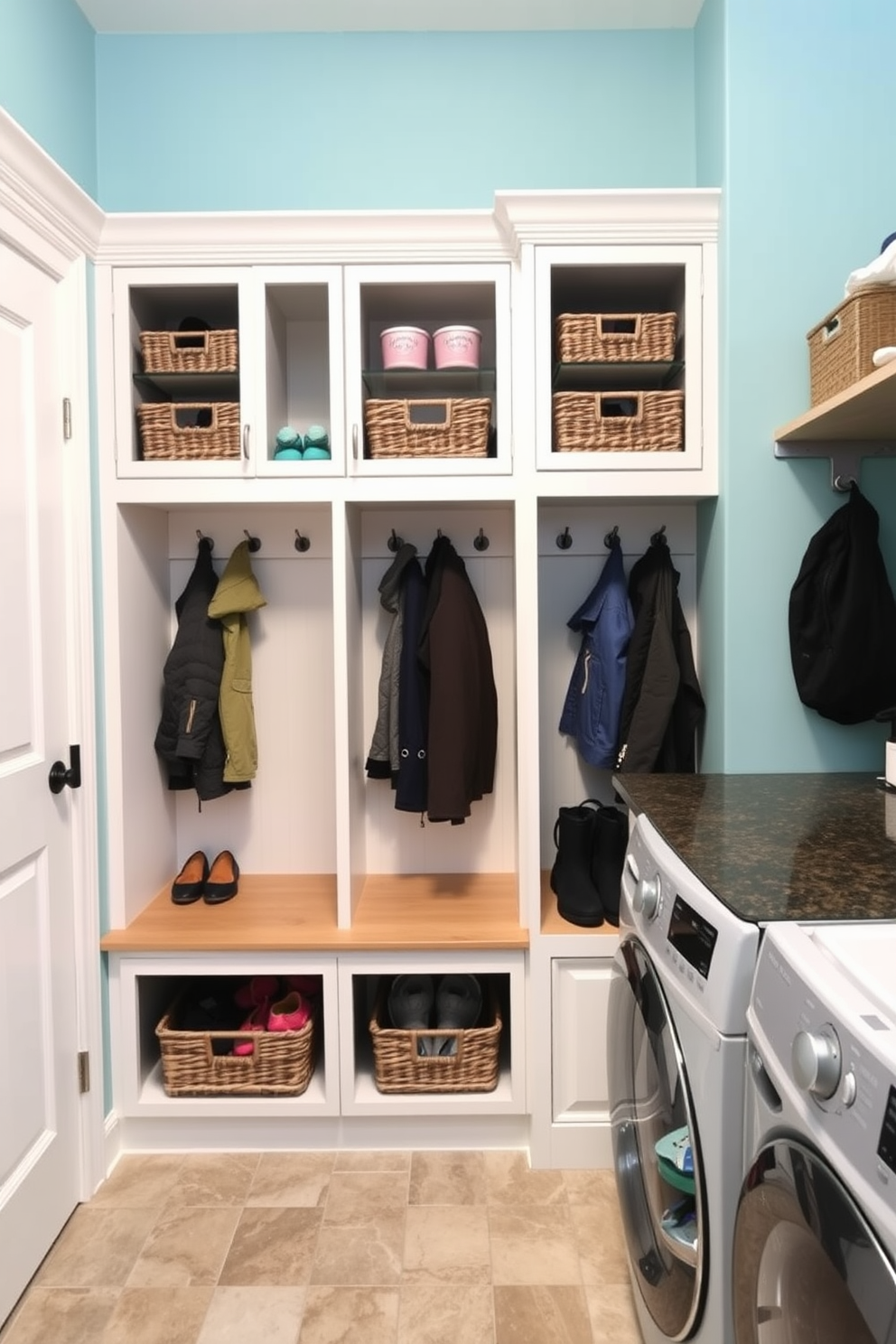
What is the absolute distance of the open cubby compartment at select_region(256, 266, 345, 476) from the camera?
1960mm

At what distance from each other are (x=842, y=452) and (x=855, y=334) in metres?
0.35

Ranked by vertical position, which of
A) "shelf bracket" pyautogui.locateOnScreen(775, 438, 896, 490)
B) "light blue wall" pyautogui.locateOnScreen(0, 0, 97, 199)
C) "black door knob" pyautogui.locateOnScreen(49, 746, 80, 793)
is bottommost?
"black door knob" pyautogui.locateOnScreen(49, 746, 80, 793)

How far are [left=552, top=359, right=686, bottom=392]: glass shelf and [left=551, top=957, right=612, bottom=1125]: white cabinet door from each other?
1.43 m

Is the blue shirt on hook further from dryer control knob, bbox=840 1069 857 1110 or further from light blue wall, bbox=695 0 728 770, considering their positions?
dryer control knob, bbox=840 1069 857 1110

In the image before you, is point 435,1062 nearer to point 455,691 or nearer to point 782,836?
point 455,691

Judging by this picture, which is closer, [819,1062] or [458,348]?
[819,1062]

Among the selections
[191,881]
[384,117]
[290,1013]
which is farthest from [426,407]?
[290,1013]

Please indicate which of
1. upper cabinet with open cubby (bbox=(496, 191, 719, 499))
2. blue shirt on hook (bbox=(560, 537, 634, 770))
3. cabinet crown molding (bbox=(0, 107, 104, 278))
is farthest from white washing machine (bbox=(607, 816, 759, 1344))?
cabinet crown molding (bbox=(0, 107, 104, 278))

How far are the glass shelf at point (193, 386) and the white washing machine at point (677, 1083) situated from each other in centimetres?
148

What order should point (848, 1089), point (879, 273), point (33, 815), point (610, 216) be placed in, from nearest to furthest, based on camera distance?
point (848, 1089)
point (879, 273)
point (33, 815)
point (610, 216)

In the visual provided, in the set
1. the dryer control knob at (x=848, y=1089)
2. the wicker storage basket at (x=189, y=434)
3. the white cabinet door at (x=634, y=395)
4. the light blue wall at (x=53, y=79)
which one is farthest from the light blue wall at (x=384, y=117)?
the dryer control knob at (x=848, y=1089)

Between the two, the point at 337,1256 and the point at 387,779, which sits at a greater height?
the point at 387,779

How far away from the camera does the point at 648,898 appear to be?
1.22 meters

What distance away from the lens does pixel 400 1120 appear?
2.00m
